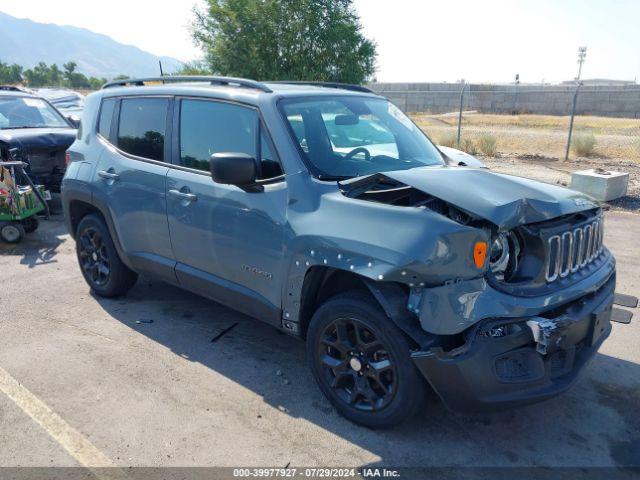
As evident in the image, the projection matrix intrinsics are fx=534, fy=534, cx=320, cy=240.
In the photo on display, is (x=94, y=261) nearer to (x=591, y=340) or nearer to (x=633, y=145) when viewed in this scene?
(x=591, y=340)

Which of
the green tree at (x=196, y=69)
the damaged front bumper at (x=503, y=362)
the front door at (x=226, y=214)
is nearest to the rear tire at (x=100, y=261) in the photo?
the front door at (x=226, y=214)

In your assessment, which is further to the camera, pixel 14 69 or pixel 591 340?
pixel 14 69

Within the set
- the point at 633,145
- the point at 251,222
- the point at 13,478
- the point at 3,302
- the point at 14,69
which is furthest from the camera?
the point at 14,69

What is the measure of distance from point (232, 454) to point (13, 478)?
1156mm

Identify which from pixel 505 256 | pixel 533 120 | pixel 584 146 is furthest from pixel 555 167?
pixel 533 120

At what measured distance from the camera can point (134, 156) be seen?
15.0ft

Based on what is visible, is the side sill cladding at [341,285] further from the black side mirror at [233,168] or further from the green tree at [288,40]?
the green tree at [288,40]

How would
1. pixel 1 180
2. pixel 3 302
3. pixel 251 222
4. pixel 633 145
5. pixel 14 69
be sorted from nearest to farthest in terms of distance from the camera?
pixel 251 222
pixel 3 302
pixel 1 180
pixel 633 145
pixel 14 69

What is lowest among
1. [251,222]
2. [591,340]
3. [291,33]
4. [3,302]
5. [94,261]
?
[3,302]

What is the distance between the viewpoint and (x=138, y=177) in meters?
4.41

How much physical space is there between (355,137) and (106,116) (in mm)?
2476

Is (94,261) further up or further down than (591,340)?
further down

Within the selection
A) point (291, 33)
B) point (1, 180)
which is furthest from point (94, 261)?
point (291, 33)

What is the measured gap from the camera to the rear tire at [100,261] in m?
5.02
